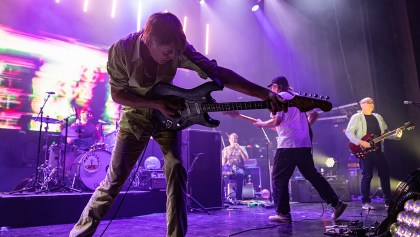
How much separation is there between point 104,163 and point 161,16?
5.53m

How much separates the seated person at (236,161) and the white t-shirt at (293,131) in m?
4.59

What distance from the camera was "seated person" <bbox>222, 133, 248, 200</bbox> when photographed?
31.8 feet

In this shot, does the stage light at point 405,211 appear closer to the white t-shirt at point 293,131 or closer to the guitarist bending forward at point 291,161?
the guitarist bending forward at point 291,161

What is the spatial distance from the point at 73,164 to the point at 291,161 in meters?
5.17

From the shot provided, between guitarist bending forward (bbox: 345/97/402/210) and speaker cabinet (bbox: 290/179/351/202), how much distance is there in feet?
4.99

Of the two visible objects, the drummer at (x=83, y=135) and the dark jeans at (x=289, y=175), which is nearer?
the dark jeans at (x=289, y=175)

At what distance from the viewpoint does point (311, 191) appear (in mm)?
8609

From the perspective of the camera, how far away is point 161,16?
2.40m

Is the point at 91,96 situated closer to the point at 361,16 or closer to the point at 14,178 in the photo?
the point at 14,178

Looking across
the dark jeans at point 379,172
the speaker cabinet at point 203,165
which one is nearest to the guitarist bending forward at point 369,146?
the dark jeans at point 379,172

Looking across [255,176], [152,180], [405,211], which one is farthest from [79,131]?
[405,211]

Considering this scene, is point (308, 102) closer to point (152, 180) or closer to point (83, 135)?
point (152, 180)

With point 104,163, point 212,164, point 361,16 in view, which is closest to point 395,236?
point 212,164

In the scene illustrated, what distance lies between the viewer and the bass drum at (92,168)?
7016 mm
